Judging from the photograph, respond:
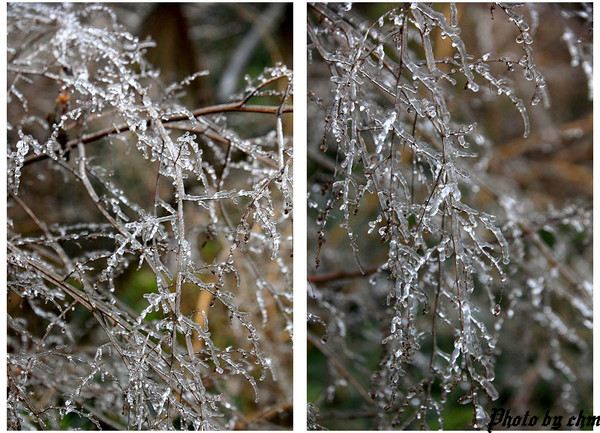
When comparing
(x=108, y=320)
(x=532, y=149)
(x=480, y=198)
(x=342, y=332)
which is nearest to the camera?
(x=108, y=320)

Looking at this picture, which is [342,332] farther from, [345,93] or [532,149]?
[532,149]

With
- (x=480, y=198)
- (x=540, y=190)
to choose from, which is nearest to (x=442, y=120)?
(x=480, y=198)

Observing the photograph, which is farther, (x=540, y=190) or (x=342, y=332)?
(x=540, y=190)

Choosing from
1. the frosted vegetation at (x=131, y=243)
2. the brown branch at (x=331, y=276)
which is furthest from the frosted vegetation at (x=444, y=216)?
the frosted vegetation at (x=131, y=243)

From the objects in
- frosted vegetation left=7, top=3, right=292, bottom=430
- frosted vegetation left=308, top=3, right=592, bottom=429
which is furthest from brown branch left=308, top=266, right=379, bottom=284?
frosted vegetation left=7, top=3, right=292, bottom=430

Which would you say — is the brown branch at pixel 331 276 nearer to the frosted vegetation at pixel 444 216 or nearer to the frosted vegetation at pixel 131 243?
the frosted vegetation at pixel 444 216

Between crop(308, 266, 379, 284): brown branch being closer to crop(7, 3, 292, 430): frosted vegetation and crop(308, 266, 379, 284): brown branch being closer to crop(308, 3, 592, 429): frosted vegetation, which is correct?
crop(308, 3, 592, 429): frosted vegetation
